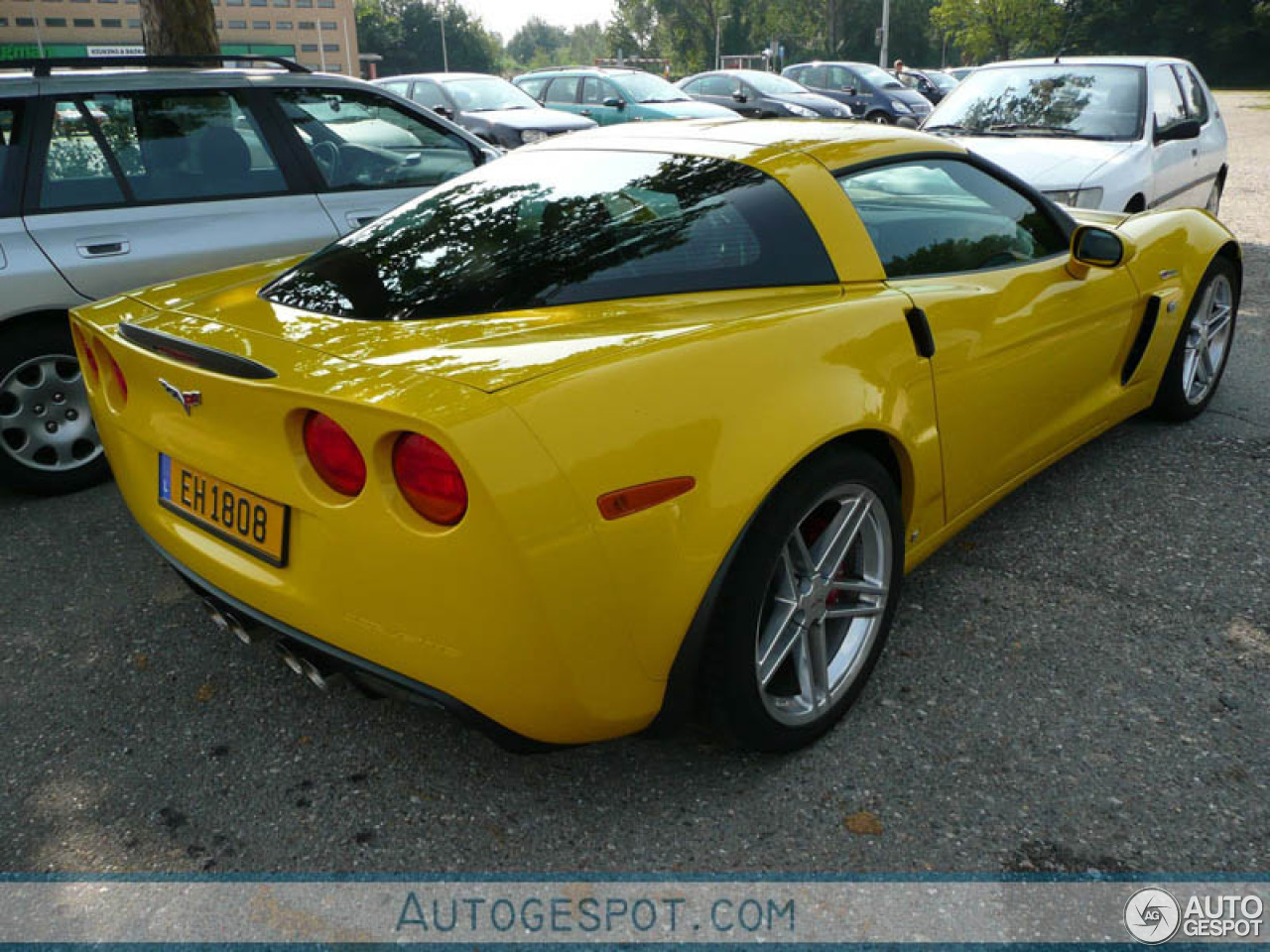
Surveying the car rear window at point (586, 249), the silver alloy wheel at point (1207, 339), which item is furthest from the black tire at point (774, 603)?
the silver alloy wheel at point (1207, 339)

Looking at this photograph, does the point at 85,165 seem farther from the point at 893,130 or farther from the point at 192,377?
the point at 893,130

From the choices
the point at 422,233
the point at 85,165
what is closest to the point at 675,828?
the point at 422,233

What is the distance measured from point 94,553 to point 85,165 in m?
1.57

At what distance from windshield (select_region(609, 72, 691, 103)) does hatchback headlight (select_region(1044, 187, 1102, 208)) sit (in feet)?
34.4

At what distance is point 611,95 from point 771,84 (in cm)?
497

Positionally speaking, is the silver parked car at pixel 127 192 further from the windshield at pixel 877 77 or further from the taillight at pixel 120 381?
the windshield at pixel 877 77

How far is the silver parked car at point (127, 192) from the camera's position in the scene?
3975mm

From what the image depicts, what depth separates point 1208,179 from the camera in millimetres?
8070

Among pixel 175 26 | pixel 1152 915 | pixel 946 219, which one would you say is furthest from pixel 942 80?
pixel 1152 915

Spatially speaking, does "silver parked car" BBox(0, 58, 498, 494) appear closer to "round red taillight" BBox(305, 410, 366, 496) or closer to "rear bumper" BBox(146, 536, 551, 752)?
"rear bumper" BBox(146, 536, 551, 752)

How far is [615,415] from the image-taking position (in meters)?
1.97

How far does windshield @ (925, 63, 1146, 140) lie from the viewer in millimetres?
7039

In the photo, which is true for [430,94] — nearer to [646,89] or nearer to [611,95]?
[611,95]

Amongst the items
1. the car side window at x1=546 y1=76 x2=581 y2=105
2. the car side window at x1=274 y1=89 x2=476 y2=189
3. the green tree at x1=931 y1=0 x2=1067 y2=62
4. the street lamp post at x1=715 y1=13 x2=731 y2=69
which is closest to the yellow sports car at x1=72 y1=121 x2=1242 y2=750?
the car side window at x1=274 y1=89 x2=476 y2=189
